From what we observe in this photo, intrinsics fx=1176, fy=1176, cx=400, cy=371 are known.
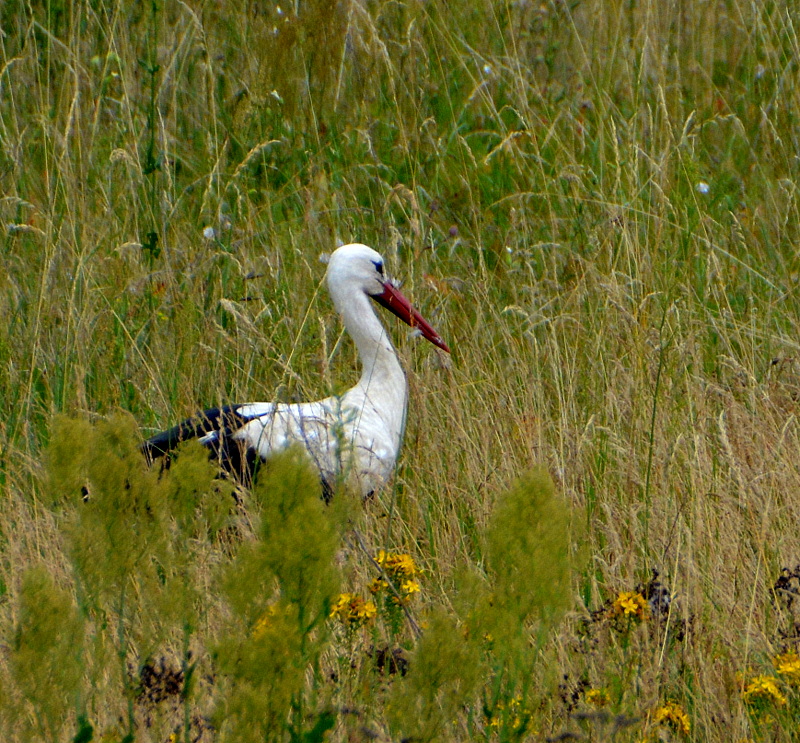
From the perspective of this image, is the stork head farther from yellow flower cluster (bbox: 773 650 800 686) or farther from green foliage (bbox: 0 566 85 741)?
green foliage (bbox: 0 566 85 741)

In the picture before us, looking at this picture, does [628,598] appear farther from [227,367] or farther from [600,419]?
[227,367]

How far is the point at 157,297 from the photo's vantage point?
3.87 meters

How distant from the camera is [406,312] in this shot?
12.2ft

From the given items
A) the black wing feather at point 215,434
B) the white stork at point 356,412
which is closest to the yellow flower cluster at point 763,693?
the white stork at point 356,412

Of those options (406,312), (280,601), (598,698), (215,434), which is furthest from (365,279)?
(280,601)

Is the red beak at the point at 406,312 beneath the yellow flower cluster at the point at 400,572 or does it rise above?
above

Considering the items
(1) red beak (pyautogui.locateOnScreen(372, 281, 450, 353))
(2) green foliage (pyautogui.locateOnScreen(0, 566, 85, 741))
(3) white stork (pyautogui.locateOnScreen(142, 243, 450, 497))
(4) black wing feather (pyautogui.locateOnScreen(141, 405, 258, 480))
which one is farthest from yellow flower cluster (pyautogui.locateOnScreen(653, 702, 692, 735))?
(1) red beak (pyautogui.locateOnScreen(372, 281, 450, 353))

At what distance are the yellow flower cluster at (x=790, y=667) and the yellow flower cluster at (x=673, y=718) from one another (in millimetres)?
165

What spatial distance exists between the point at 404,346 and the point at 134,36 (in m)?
2.37

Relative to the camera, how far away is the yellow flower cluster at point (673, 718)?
5.95ft

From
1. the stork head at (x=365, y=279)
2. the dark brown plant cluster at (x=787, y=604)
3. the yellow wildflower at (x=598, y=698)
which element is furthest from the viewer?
the stork head at (x=365, y=279)

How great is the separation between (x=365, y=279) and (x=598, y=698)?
6.98 feet

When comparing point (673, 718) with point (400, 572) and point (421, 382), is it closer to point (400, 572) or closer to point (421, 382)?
point (400, 572)

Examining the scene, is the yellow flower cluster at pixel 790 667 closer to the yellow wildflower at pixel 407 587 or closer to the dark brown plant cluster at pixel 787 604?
the dark brown plant cluster at pixel 787 604
